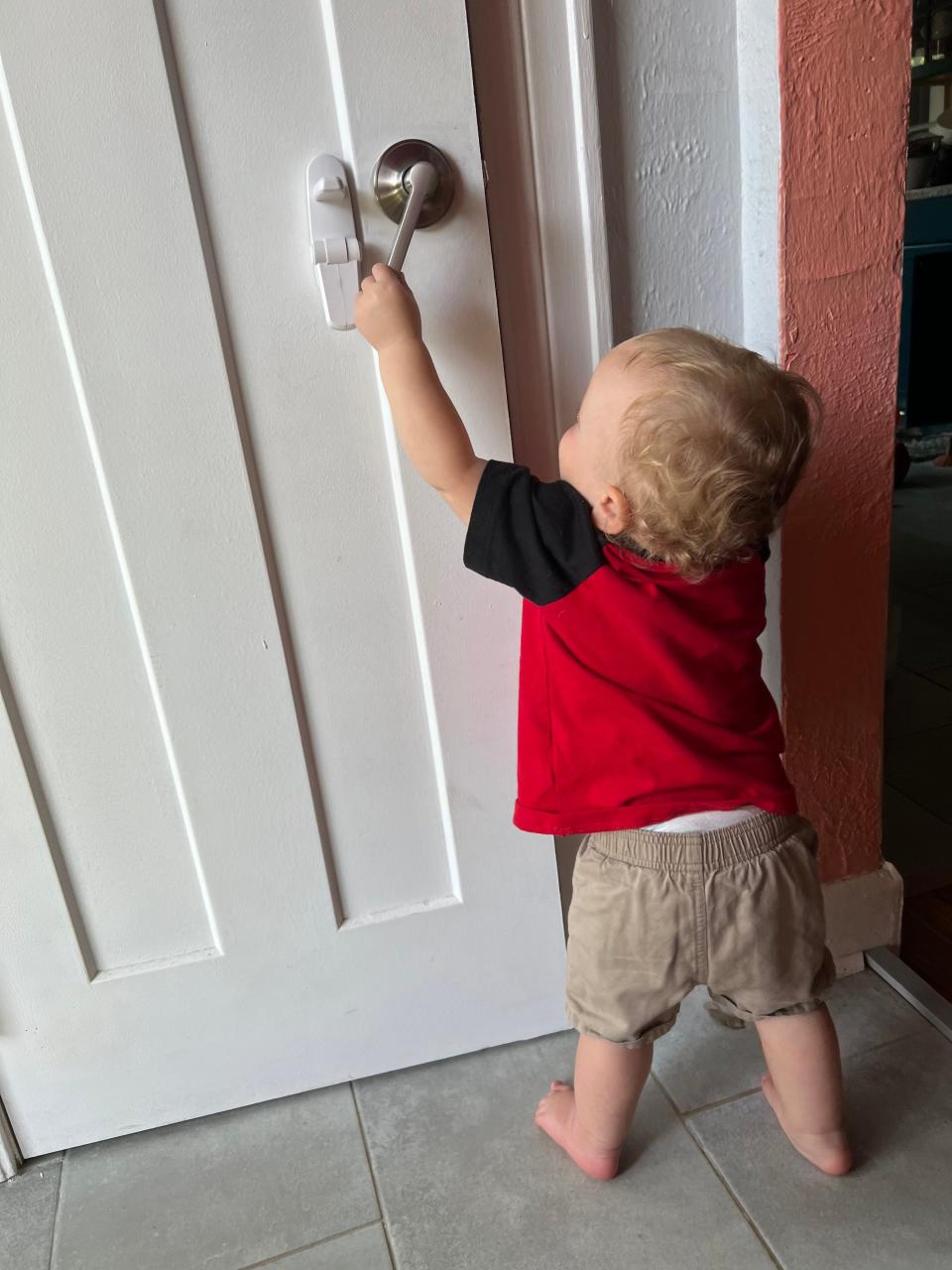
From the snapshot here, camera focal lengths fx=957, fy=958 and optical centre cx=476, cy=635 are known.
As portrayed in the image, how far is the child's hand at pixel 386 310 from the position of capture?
0.89 metres

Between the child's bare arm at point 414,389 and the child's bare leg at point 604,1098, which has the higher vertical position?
the child's bare arm at point 414,389

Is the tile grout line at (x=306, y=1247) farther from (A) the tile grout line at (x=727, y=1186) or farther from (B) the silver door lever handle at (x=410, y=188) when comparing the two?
(B) the silver door lever handle at (x=410, y=188)

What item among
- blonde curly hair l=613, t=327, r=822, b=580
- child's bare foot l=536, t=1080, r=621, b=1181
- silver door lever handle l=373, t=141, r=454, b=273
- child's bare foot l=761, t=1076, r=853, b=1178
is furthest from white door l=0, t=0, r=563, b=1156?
child's bare foot l=761, t=1076, r=853, b=1178

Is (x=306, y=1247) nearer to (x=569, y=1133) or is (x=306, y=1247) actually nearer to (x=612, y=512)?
(x=569, y=1133)

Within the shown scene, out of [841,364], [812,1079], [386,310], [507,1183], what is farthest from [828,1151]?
[386,310]

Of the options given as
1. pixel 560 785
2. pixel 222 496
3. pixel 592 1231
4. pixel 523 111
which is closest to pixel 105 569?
pixel 222 496

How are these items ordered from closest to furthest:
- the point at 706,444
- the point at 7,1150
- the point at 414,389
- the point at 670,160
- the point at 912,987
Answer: the point at 706,444, the point at 414,389, the point at 670,160, the point at 7,1150, the point at 912,987

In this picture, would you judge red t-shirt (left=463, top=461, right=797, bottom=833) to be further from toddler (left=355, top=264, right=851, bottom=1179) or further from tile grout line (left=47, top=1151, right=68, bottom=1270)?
tile grout line (left=47, top=1151, right=68, bottom=1270)

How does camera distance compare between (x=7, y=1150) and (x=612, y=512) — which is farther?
(x=7, y=1150)

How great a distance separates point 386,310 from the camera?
885 millimetres

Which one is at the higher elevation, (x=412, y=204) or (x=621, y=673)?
(x=412, y=204)

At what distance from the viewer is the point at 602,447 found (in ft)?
2.80

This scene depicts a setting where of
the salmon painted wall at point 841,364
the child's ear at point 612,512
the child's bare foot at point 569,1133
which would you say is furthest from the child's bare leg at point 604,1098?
the child's ear at point 612,512

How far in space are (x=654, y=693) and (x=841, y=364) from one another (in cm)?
45
